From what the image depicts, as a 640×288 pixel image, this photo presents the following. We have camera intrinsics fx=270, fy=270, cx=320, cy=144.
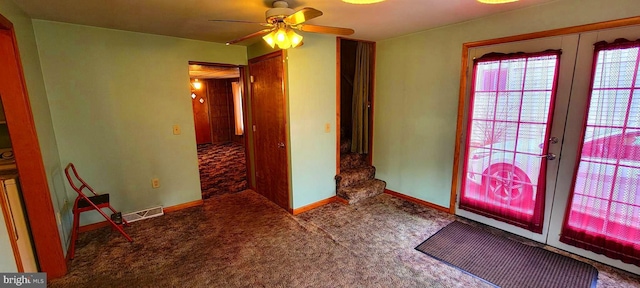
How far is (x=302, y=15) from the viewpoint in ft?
5.83

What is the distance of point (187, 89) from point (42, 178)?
68.8 inches

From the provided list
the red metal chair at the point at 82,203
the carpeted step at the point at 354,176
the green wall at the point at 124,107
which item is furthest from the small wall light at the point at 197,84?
the carpeted step at the point at 354,176

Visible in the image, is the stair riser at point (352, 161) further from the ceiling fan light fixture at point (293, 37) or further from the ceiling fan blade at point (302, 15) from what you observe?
the ceiling fan blade at point (302, 15)

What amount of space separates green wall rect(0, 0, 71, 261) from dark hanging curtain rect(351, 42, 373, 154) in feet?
11.4

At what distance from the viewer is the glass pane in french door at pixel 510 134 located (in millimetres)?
Answer: 2518

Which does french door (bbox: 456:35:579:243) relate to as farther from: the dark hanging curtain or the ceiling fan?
the ceiling fan

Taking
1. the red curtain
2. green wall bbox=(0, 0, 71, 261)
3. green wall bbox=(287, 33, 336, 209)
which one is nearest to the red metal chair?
green wall bbox=(0, 0, 71, 261)

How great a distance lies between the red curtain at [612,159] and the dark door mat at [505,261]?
31 cm

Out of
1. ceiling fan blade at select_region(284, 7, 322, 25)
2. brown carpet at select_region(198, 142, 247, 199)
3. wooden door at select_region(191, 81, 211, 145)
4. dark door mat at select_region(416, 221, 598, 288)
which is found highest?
ceiling fan blade at select_region(284, 7, 322, 25)

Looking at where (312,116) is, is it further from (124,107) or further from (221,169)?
(221,169)

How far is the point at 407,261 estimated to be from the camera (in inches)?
95.3

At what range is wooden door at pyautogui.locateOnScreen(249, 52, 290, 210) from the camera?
3326mm

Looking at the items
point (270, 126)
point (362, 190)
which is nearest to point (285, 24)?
point (270, 126)

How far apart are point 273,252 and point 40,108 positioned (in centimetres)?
242
